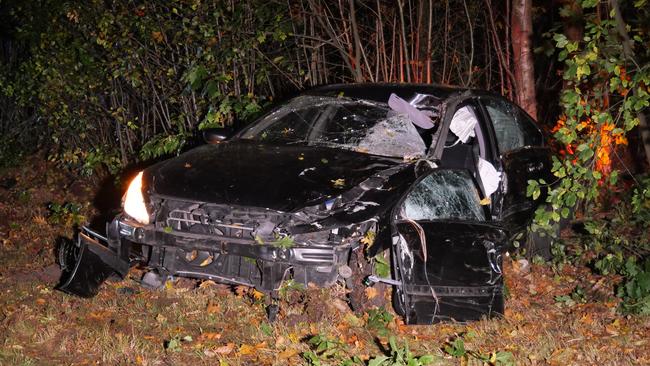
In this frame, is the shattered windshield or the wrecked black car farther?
the shattered windshield

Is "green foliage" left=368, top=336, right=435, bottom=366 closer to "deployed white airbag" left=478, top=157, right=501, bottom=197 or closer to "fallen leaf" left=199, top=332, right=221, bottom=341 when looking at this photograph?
"fallen leaf" left=199, top=332, right=221, bottom=341

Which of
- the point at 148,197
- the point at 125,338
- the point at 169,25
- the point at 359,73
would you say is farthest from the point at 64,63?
the point at 125,338

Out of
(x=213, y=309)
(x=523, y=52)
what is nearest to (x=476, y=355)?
(x=213, y=309)

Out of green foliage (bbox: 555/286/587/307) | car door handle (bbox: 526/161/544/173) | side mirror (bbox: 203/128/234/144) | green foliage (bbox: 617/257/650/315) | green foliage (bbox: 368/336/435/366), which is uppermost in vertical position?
side mirror (bbox: 203/128/234/144)

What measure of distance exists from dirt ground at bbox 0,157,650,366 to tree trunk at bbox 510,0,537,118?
3446mm

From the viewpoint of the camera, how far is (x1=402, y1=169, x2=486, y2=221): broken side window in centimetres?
492

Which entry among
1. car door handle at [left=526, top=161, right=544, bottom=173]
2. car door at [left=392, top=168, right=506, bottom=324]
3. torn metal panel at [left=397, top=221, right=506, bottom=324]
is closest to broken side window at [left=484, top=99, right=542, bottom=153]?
car door handle at [left=526, top=161, right=544, bottom=173]

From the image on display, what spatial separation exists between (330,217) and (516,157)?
8.32ft

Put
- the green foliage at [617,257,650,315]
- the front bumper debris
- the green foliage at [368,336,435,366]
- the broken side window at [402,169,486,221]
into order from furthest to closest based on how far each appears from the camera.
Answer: the green foliage at [617,257,650,315] → the broken side window at [402,169,486,221] → the front bumper debris → the green foliage at [368,336,435,366]

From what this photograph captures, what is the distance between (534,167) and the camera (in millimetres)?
6637

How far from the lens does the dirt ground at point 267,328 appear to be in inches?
170

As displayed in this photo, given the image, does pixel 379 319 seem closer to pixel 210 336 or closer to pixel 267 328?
pixel 267 328

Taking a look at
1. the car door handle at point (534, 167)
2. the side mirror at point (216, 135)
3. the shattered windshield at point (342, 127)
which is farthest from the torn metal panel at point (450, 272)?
the side mirror at point (216, 135)

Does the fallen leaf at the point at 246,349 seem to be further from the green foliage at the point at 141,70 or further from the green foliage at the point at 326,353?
the green foliage at the point at 141,70
